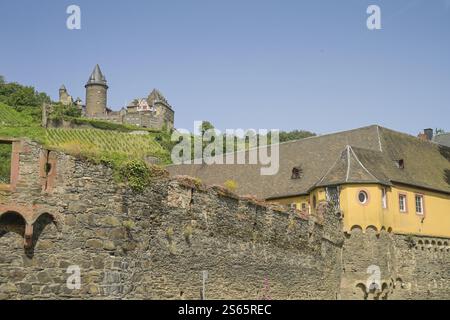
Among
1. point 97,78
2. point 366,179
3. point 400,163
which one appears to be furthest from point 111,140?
point 366,179

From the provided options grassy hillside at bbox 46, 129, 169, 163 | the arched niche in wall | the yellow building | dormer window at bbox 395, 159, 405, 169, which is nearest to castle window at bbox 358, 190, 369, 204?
the yellow building

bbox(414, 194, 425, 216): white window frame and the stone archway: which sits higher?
bbox(414, 194, 425, 216): white window frame

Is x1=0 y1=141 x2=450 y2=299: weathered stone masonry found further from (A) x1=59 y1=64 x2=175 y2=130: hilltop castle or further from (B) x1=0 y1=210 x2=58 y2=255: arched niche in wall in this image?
(A) x1=59 y1=64 x2=175 y2=130: hilltop castle

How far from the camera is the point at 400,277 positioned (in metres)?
33.9

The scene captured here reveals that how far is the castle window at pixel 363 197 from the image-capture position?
109 ft

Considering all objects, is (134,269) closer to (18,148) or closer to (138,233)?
(138,233)

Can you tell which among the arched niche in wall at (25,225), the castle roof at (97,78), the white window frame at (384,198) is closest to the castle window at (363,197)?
the white window frame at (384,198)

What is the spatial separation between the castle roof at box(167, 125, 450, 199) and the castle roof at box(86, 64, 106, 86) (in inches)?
3076

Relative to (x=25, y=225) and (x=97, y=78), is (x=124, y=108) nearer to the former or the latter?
(x=97, y=78)

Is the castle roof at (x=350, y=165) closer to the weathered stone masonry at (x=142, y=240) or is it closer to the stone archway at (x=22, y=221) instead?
the weathered stone masonry at (x=142, y=240)

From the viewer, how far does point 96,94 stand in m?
118

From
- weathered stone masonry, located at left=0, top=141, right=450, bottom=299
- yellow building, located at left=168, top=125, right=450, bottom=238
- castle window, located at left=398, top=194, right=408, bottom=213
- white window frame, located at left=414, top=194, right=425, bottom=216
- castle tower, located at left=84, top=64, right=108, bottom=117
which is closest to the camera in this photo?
weathered stone masonry, located at left=0, top=141, right=450, bottom=299

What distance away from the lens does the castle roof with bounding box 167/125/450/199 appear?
34.9m
